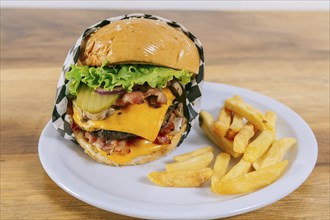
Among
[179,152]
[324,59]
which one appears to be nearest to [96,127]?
[179,152]

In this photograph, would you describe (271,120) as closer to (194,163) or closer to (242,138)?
(242,138)

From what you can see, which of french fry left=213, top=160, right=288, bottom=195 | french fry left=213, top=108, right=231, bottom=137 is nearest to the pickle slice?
french fry left=213, top=108, right=231, bottom=137

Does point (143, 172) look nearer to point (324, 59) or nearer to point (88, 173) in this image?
point (88, 173)

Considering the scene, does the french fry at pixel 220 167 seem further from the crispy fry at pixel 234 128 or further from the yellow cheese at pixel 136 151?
the yellow cheese at pixel 136 151

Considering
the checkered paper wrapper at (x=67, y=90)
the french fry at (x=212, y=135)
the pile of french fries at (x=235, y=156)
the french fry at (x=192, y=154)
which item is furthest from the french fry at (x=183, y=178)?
the checkered paper wrapper at (x=67, y=90)

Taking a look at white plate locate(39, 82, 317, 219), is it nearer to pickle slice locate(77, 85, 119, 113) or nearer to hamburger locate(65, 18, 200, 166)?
hamburger locate(65, 18, 200, 166)

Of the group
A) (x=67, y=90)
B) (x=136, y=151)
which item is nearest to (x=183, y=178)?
(x=136, y=151)

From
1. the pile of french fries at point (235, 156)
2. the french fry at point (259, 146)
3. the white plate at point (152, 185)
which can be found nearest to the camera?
the white plate at point (152, 185)
